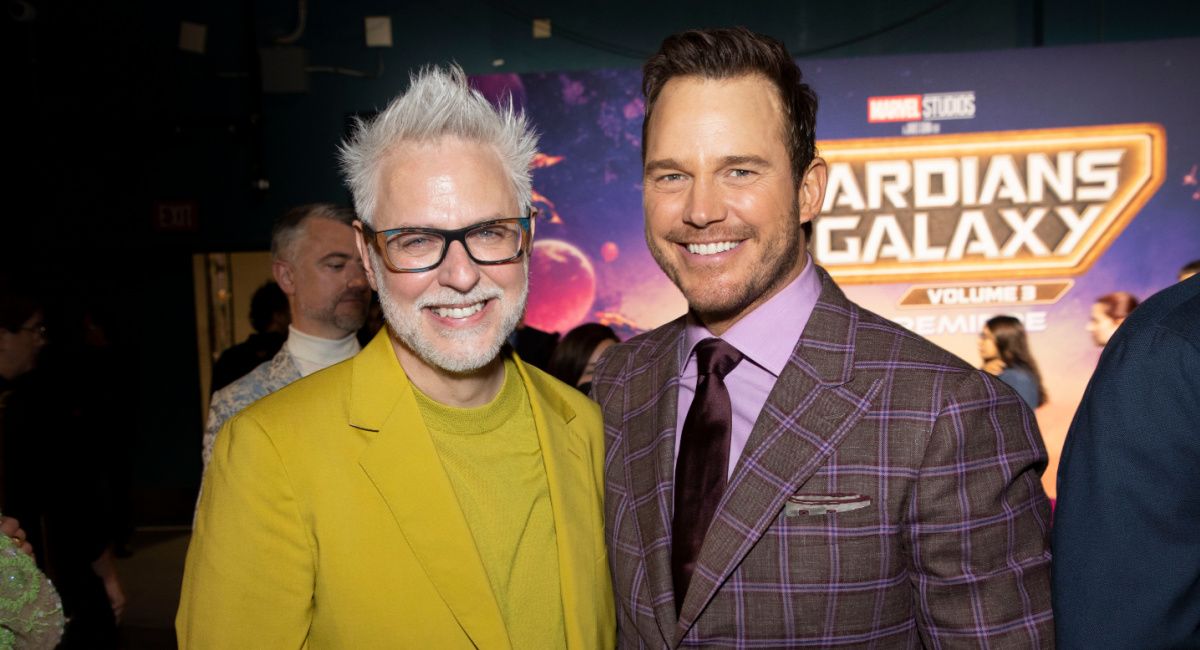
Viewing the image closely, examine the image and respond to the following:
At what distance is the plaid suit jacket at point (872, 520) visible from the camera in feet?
4.57

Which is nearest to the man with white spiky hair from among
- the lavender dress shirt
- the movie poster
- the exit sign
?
the lavender dress shirt

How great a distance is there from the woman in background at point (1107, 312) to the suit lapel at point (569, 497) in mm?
4116

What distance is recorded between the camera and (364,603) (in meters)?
1.45

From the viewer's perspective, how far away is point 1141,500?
3.84 feet

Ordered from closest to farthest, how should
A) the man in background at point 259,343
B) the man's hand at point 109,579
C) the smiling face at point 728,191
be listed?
1. the smiling face at point 728,191
2. the man's hand at point 109,579
3. the man in background at point 259,343

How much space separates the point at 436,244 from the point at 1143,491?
116cm

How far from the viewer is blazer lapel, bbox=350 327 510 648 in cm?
147

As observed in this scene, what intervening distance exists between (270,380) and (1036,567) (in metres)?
2.16

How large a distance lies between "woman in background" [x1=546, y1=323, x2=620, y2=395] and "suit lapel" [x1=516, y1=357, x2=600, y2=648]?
2.14 metres

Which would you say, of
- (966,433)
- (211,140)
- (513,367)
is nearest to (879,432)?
(966,433)

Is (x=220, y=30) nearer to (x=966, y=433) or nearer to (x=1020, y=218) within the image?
(x=1020, y=218)

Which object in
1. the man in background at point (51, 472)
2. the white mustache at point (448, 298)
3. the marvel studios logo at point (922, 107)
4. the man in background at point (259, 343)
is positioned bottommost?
the man in background at point (51, 472)

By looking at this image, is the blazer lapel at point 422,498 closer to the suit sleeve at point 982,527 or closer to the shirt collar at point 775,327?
the shirt collar at point 775,327

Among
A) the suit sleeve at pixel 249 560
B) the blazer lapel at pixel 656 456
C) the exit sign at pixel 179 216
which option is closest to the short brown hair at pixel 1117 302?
the blazer lapel at pixel 656 456
